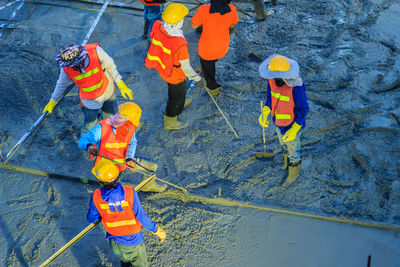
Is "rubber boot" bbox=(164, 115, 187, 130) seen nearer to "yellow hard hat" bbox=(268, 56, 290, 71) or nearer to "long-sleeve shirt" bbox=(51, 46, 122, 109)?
"long-sleeve shirt" bbox=(51, 46, 122, 109)

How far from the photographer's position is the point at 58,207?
16.0 ft

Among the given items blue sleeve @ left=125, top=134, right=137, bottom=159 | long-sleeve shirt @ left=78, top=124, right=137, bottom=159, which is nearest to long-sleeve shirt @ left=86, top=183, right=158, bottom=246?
long-sleeve shirt @ left=78, top=124, right=137, bottom=159

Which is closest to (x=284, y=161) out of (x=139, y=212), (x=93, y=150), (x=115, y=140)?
(x=115, y=140)

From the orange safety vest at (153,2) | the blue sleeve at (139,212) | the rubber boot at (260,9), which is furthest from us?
the rubber boot at (260,9)

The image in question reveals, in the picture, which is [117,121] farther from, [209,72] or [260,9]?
[260,9]

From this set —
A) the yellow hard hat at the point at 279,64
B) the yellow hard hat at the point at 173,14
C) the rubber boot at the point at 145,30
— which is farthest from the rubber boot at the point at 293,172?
the rubber boot at the point at 145,30

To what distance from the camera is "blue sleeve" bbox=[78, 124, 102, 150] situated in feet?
13.7

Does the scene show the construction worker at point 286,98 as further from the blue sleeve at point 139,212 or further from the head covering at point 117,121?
the blue sleeve at point 139,212

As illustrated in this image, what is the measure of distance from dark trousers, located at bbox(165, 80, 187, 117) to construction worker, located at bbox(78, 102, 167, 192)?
1.32 meters

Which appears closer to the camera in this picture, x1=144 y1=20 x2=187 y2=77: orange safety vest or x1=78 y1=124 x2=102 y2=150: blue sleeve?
x1=78 y1=124 x2=102 y2=150: blue sleeve

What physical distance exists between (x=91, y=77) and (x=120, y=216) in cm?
192

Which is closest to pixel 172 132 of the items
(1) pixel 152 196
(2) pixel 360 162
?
(1) pixel 152 196

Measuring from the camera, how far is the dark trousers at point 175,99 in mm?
5539

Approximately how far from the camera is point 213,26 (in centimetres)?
567
